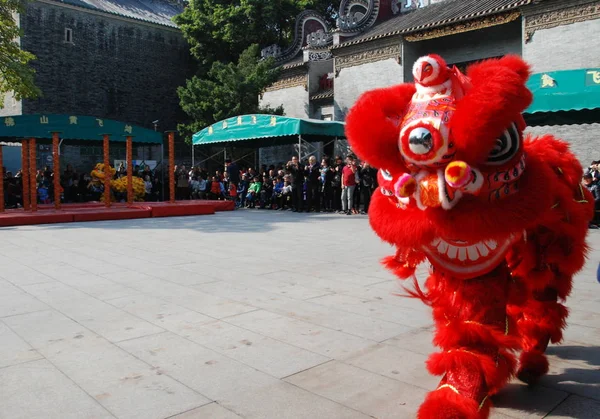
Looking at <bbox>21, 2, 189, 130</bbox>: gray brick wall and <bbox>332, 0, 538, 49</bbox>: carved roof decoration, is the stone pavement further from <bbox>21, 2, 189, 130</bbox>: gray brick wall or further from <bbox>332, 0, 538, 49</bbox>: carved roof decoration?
<bbox>21, 2, 189, 130</bbox>: gray brick wall

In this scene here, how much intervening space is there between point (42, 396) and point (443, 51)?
60.2ft

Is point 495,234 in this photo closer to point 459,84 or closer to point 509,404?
point 459,84

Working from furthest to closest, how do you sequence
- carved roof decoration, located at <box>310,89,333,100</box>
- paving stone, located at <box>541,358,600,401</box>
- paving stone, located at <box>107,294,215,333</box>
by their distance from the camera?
carved roof decoration, located at <box>310,89,333,100</box> → paving stone, located at <box>107,294,215,333</box> → paving stone, located at <box>541,358,600,401</box>

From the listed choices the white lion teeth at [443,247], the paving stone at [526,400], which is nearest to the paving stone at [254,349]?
the paving stone at [526,400]

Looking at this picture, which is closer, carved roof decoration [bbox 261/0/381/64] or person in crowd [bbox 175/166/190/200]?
person in crowd [bbox 175/166/190/200]

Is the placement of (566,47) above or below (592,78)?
above

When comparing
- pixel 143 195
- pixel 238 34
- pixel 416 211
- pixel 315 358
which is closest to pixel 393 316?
pixel 315 358

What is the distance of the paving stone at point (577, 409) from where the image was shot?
8.20ft

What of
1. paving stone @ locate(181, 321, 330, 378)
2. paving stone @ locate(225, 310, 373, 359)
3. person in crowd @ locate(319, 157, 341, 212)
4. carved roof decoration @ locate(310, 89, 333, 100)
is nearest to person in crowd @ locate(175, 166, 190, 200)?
person in crowd @ locate(319, 157, 341, 212)

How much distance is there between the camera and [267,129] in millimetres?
15148

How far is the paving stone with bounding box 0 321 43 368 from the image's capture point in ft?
10.8

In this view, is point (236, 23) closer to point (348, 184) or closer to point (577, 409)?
point (348, 184)

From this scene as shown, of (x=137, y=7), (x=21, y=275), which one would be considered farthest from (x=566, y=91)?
(x=137, y=7)

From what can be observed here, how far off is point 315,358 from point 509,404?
1133mm
